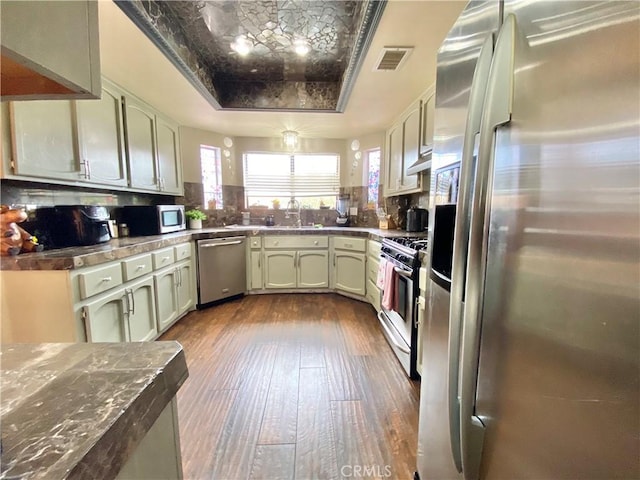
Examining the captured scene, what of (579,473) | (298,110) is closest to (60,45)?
(579,473)

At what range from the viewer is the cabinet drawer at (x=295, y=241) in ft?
12.3

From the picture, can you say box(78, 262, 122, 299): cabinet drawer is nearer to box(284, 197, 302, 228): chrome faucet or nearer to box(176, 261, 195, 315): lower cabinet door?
box(176, 261, 195, 315): lower cabinet door

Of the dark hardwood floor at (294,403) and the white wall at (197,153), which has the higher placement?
the white wall at (197,153)

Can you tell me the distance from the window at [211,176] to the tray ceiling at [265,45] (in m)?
1.18

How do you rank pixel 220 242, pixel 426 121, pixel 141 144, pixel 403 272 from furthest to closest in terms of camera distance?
pixel 220 242 → pixel 141 144 → pixel 426 121 → pixel 403 272

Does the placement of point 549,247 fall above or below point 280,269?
above

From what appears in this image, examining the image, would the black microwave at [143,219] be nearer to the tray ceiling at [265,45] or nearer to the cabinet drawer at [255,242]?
the cabinet drawer at [255,242]

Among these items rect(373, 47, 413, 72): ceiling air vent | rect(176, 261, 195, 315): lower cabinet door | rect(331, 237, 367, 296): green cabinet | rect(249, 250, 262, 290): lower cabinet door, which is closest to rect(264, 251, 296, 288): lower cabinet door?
rect(249, 250, 262, 290): lower cabinet door

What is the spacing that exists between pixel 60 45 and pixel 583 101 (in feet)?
2.78

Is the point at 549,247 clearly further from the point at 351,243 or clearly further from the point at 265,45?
the point at 351,243

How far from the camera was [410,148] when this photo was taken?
2.89 meters

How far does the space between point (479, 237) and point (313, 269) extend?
3262 mm

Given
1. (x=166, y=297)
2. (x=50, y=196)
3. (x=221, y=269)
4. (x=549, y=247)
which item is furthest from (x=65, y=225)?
(x=549, y=247)

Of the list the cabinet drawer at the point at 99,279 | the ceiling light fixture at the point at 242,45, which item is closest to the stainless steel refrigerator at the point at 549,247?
the cabinet drawer at the point at 99,279
